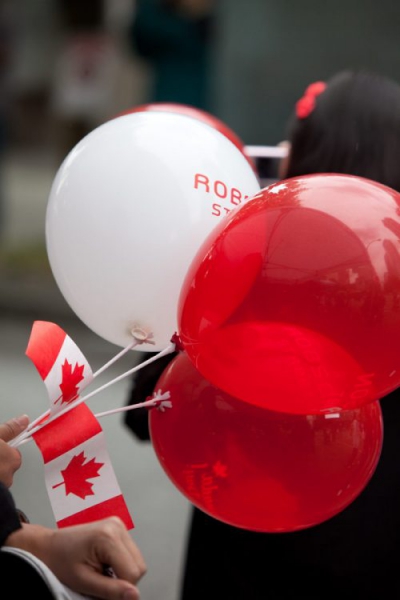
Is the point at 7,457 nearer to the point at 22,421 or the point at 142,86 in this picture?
the point at 22,421

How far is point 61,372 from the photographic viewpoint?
1250 mm

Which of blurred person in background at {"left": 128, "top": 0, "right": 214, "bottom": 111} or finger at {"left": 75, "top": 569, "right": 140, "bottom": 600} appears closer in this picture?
finger at {"left": 75, "top": 569, "right": 140, "bottom": 600}

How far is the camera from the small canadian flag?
124 centimetres

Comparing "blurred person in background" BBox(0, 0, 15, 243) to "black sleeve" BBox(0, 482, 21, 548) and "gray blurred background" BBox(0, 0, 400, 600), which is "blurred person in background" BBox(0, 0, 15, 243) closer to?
"gray blurred background" BBox(0, 0, 400, 600)

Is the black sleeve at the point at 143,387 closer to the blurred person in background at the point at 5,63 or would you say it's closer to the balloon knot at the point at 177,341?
the balloon knot at the point at 177,341

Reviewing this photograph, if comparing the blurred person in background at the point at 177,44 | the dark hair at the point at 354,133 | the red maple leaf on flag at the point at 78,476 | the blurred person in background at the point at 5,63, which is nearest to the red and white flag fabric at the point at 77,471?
the red maple leaf on flag at the point at 78,476

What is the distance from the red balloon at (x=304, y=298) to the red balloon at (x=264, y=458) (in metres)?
0.11

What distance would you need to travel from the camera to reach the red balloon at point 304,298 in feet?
3.63

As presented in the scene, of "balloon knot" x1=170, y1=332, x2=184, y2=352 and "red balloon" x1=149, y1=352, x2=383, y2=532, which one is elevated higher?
"balloon knot" x1=170, y1=332, x2=184, y2=352

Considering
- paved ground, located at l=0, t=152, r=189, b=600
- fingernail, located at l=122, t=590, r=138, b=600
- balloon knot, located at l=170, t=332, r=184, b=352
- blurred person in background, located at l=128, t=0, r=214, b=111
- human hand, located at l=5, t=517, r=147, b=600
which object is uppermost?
balloon knot, located at l=170, t=332, r=184, b=352

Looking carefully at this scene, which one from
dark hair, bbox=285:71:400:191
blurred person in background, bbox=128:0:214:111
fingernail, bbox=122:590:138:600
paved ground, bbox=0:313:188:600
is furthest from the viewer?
blurred person in background, bbox=128:0:214:111

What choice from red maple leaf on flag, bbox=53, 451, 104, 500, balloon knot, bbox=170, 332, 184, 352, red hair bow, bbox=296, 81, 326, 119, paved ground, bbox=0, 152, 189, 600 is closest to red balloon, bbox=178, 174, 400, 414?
balloon knot, bbox=170, 332, 184, 352

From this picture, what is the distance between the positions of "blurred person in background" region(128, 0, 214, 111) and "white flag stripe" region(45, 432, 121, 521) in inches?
177

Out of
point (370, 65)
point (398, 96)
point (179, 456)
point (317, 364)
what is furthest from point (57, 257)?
point (370, 65)
